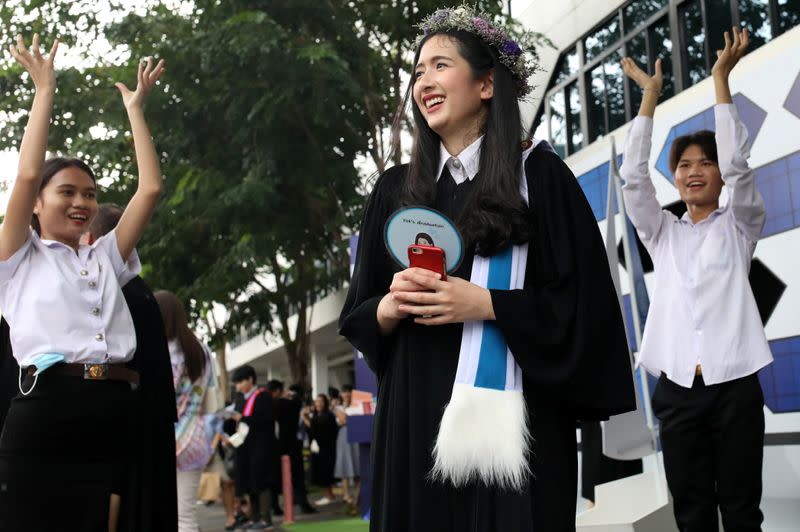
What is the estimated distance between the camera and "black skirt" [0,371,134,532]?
3.30 metres

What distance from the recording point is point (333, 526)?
1208cm

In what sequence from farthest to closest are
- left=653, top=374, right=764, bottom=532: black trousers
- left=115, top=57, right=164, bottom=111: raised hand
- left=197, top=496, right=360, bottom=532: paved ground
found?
1. left=197, top=496, right=360, bottom=532: paved ground
2. left=653, top=374, right=764, bottom=532: black trousers
3. left=115, top=57, right=164, bottom=111: raised hand

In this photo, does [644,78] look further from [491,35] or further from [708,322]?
[491,35]

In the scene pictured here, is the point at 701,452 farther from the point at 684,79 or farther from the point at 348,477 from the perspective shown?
the point at 348,477

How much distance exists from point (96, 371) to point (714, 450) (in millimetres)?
2456

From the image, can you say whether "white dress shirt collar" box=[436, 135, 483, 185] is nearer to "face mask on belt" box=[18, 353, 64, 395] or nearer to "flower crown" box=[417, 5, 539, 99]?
"flower crown" box=[417, 5, 539, 99]

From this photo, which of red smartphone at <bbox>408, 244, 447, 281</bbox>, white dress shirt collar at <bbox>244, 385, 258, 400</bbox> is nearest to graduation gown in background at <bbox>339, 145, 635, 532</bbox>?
red smartphone at <bbox>408, 244, 447, 281</bbox>

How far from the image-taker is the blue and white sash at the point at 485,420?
2.26 meters

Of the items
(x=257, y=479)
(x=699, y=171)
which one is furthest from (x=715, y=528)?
(x=257, y=479)

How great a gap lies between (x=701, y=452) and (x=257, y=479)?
332 inches

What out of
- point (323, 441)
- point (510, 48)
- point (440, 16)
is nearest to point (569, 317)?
point (510, 48)

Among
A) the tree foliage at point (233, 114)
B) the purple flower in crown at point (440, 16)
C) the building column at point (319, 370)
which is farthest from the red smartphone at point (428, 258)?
the building column at point (319, 370)

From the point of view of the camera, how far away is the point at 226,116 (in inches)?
448

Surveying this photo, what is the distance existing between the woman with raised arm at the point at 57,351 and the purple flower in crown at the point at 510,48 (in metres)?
1.61
